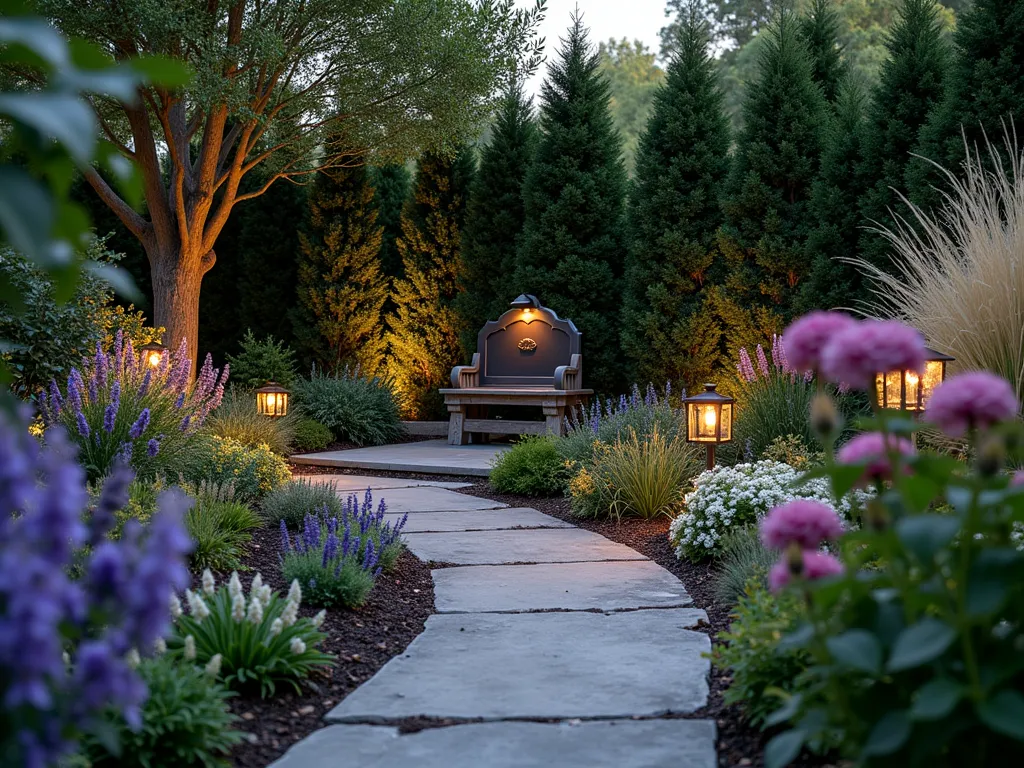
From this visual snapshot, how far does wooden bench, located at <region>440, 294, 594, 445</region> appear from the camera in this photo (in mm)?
9289

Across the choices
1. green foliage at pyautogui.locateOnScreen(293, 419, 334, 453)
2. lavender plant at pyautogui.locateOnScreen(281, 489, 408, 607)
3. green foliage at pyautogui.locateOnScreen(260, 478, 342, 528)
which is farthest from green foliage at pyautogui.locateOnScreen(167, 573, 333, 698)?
green foliage at pyautogui.locateOnScreen(293, 419, 334, 453)

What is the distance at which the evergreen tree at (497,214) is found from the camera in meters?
10.3

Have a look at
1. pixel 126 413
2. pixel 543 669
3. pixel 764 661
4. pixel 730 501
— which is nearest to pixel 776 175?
pixel 730 501

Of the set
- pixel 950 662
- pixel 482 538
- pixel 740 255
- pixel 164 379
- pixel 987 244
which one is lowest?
pixel 482 538

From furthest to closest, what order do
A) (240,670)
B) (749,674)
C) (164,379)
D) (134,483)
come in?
(164,379), (134,483), (240,670), (749,674)

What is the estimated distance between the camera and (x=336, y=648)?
9.64 feet

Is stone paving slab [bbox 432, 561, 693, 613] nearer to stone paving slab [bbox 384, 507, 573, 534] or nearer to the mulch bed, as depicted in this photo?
the mulch bed

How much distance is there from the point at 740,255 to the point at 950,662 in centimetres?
764

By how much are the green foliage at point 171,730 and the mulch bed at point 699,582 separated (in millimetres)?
1159

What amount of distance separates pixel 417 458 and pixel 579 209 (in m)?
3.34

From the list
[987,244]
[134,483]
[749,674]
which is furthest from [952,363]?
[134,483]

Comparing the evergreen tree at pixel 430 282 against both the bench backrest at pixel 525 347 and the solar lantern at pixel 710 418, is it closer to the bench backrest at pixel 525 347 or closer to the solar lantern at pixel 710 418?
the bench backrest at pixel 525 347

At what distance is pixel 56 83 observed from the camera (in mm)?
986

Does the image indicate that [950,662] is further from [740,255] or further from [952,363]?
[740,255]
